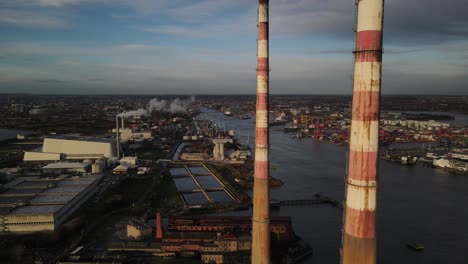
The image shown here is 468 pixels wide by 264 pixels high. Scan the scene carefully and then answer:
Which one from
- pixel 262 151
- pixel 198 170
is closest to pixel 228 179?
pixel 198 170

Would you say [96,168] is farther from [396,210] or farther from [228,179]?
[396,210]

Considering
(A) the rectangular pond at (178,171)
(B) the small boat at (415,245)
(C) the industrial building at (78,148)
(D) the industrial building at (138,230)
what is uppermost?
(C) the industrial building at (78,148)

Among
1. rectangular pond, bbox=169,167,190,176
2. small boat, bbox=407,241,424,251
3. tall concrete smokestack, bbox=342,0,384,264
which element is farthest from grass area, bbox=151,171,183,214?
tall concrete smokestack, bbox=342,0,384,264

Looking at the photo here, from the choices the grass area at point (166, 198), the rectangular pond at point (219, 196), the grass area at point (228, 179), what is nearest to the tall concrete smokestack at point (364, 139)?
the grass area at point (166, 198)

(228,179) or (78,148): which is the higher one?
(78,148)

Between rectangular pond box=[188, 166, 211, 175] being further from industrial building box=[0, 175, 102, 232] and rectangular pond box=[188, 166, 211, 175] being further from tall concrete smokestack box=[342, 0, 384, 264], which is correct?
tall concrete smokestack box=[342, 0, 384, 264]

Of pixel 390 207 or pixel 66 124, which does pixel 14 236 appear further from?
pixel 66 124

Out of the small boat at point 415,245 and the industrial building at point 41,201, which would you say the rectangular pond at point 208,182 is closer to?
the industrial building at point 41,201
